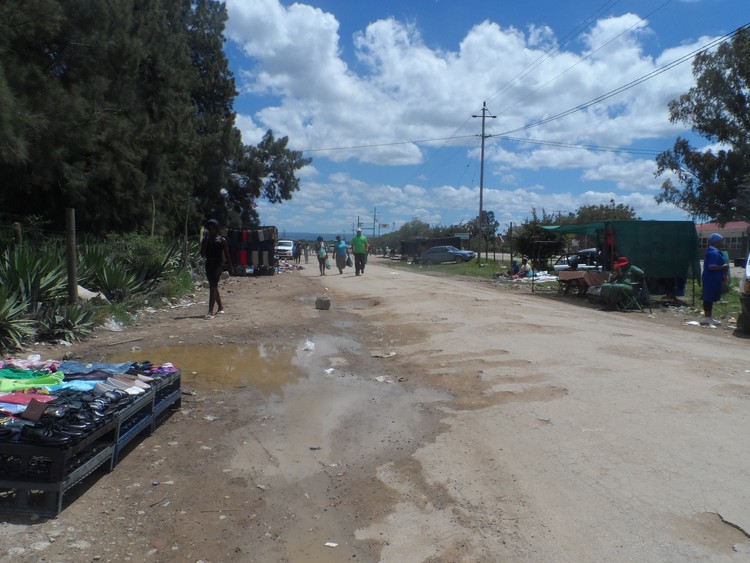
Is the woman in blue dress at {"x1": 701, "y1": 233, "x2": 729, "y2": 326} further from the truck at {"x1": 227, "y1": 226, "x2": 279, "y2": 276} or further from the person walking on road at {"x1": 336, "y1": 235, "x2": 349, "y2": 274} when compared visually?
the truck at {"x1": 227, "y1": 226, "x2": 279, "y2": 276}

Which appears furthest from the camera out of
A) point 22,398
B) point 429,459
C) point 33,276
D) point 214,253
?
point 214,253

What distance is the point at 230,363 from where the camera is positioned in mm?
7977

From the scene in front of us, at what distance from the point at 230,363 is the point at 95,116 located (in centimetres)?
792

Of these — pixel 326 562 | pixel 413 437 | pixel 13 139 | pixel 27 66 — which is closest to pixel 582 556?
pixel 326 562

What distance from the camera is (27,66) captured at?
452 inches

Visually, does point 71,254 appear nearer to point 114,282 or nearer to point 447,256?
point 114,282

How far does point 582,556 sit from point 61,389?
3.83 m

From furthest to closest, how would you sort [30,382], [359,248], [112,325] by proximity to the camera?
[359,248], [112,325], [30,382]

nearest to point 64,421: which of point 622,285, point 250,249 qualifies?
point 622,285

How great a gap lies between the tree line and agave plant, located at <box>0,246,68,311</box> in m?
1.76

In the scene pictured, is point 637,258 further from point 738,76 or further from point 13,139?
point 738,76

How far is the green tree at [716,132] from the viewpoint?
3388 centimetres

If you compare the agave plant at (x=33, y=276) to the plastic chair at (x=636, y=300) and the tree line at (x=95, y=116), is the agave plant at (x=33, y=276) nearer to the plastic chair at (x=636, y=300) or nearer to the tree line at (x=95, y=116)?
the tree line at (x=95, y=116)

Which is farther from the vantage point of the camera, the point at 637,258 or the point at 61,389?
the point at 637,258
